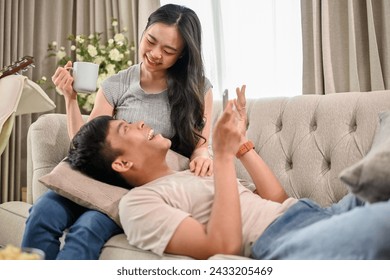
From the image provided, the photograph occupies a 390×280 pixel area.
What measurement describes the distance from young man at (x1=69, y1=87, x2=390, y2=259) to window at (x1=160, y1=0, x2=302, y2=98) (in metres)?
1.52

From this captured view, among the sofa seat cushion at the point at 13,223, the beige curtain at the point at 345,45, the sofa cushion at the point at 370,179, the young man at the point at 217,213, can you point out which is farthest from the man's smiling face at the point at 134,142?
the beige curtain at the point at 345,45

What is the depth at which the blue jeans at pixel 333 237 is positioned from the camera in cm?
86

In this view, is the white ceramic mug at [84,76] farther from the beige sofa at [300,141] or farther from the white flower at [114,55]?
the white flower at [114,55]

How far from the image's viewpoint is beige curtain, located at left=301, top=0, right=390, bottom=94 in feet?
7.54

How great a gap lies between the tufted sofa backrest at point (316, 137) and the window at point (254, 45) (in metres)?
0.89

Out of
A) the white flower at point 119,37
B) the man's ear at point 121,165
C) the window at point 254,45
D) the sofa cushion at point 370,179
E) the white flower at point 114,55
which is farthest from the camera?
the white flower at point 119,37

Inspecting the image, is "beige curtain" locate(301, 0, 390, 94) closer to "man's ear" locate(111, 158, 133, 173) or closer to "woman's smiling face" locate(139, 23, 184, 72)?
"woman's smiling face" locate(139, 23, 184, 72)

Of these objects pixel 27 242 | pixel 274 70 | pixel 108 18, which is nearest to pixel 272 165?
pixel 27 242

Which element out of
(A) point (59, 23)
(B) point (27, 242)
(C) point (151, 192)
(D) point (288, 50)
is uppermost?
(A) point (59, 23)

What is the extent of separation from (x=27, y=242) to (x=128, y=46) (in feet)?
6.85

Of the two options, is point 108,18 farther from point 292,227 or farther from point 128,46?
point 292,227

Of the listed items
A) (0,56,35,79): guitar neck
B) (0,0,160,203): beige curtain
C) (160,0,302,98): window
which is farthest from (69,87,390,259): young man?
(0,0,160,203): beige curtain
